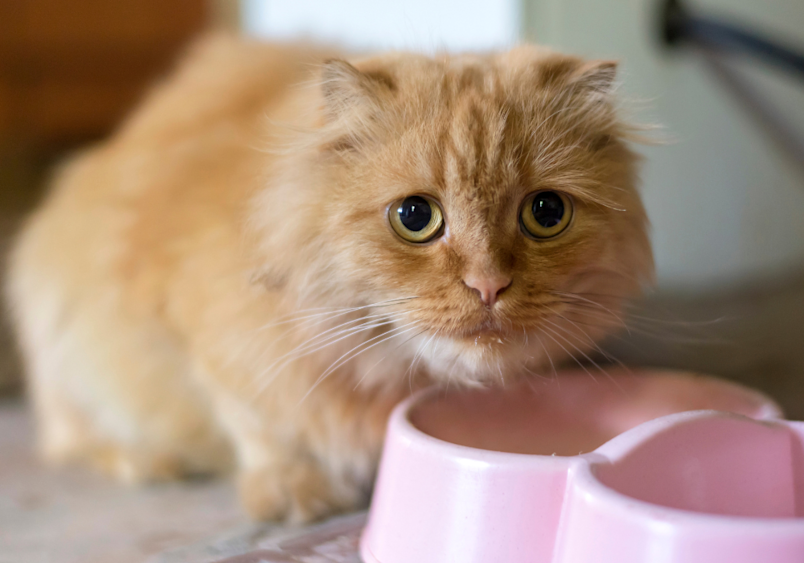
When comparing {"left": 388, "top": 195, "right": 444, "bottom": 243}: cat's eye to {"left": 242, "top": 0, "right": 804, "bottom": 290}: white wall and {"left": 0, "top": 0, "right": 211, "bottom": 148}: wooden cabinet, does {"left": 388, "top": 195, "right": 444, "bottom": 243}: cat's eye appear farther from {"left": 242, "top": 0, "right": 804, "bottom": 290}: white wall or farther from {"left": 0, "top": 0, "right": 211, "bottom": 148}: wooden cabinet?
{"left": 0, "top": 0, "right": 211, "bottom": 148}: wooden cabinet

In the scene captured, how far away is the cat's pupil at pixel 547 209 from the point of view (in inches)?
41.3

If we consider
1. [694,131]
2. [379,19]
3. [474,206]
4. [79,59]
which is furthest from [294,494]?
[79,59]

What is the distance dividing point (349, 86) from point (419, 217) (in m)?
0.23

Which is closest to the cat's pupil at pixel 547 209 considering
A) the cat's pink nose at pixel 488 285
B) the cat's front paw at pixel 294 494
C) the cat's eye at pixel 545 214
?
the cat's eye at pixel 545 214

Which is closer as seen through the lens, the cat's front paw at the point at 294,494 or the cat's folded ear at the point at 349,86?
the cat's folded ear at the point at 349,86

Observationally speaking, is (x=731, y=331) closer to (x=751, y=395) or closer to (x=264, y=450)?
(x=751, y=395)

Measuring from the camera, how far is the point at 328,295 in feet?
3.61

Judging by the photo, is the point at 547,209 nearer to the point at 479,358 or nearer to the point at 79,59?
the point at 479,358

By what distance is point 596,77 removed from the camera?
3.65 feet

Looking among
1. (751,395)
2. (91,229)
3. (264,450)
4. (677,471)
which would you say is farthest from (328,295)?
(91,229)

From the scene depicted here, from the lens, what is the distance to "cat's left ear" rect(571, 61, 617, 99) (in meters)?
1.10

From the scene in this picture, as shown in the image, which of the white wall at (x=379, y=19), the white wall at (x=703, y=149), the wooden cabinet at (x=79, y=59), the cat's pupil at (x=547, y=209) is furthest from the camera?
the wooden cabinet at (x=79, y=59)

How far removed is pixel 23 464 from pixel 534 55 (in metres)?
1.43

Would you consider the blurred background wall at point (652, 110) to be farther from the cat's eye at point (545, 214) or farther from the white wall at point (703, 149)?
the cat's eye at point (545, 214)
